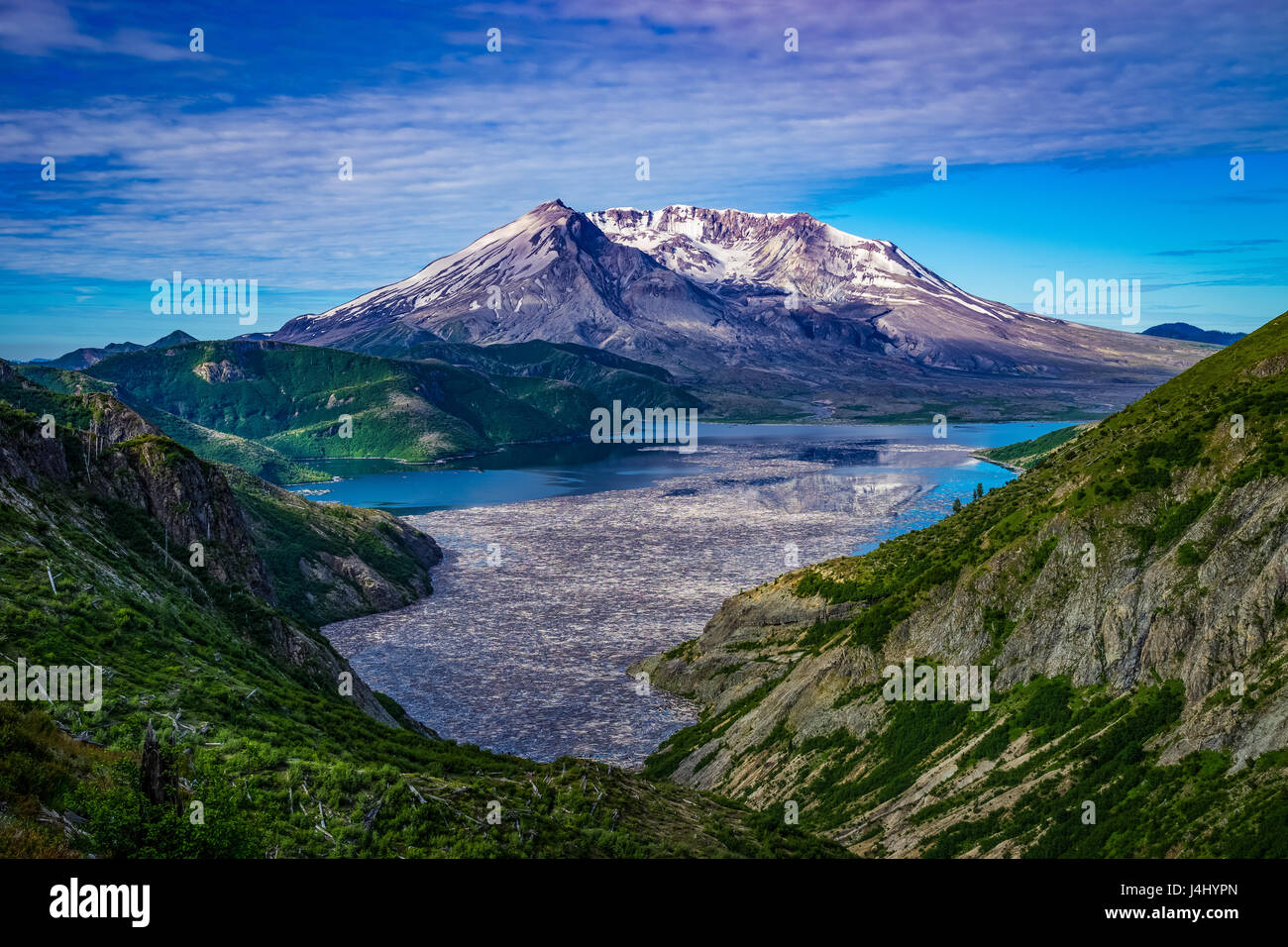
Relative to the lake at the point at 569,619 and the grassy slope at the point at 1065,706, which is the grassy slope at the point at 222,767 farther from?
the lake at the point at 569,619

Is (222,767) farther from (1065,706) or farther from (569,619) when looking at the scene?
(569,619)

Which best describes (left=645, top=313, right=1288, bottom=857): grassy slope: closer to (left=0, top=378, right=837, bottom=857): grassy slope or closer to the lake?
Result: (left=0, top=378, right=837, bottom=857): grassy slope

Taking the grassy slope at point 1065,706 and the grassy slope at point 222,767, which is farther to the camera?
the grassy slope at point 1065,706

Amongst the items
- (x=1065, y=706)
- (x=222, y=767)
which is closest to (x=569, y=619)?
(x=1065, y=706)

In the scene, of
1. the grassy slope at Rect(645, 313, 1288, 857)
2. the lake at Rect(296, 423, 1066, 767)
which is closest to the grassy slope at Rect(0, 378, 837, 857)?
the grassy slope at Rect(645, 313, 1288, 857)

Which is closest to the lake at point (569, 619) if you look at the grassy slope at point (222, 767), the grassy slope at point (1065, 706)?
the grassy slope at point (1065, 706)
